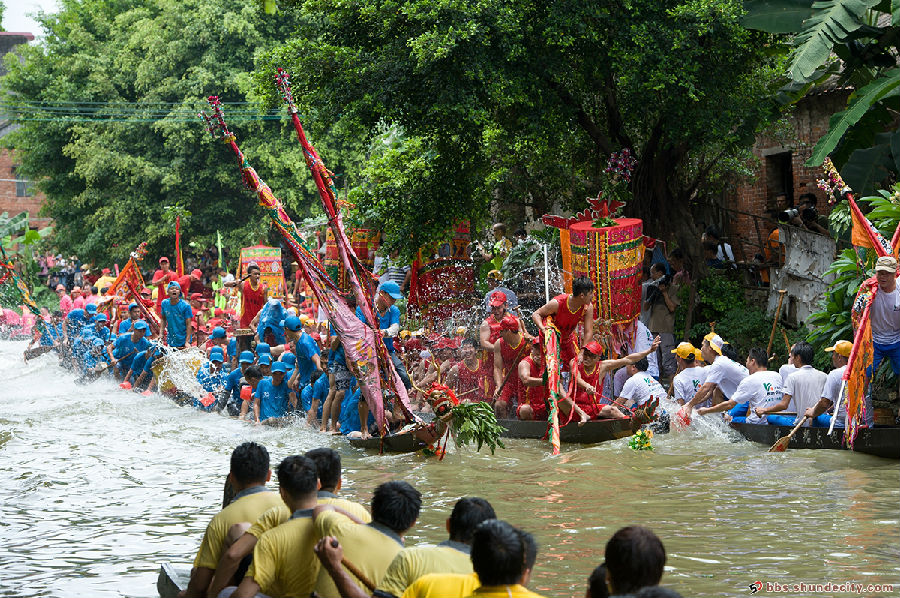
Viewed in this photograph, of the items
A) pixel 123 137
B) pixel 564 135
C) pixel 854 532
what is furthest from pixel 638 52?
pixel 123 137

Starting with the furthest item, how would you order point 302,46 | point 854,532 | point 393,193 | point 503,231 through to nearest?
point 503,231
point 393,193
point 302,46
point 854,532

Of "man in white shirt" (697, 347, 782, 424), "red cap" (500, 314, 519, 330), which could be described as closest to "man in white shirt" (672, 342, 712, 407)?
"man in white shirt" (697, 347, 782, 424)

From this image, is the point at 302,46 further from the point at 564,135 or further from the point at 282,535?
the point at 282,535

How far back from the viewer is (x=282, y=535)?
5.43m

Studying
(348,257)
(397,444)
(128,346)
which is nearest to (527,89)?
(348,257)

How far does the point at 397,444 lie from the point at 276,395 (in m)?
3.28

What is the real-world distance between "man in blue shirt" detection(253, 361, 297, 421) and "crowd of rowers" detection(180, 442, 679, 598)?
9.21 m

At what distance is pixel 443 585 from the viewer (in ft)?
15.0

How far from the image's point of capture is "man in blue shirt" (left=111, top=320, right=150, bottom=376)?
67.4 ft

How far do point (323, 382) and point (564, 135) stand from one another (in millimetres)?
5895

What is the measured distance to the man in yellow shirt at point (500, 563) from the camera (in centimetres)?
424

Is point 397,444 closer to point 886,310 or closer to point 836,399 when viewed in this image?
point 836,399

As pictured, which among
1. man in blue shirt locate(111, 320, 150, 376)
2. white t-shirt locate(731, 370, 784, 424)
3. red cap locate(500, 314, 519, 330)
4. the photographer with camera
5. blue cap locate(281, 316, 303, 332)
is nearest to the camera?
white t-shirt locate(731, 370, 784, 424)

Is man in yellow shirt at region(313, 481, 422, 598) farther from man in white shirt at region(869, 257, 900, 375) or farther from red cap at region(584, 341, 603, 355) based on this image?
red cap at region(584, 341, 603, 355)
